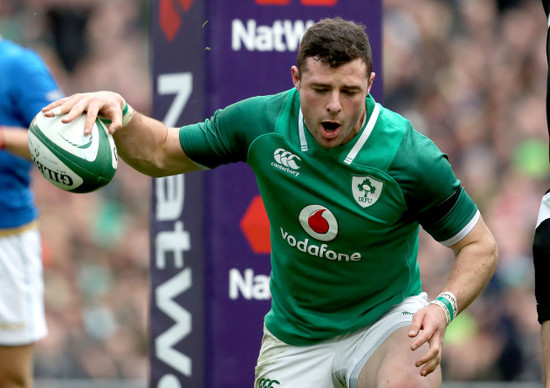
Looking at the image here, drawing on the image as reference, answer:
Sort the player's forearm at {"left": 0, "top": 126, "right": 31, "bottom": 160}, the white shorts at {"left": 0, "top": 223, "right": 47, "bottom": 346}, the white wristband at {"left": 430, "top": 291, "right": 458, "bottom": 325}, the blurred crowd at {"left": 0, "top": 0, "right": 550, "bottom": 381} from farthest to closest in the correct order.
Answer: the blurred crowd at {"left": 0, "top": 0, "right": 550, "bottom": 381}
the white shorts at {"left": 0, "top": 223, "right": 47, "bottom": 346}
the player's forearm at {"left": 0, "top": 126, "right": 31, "bottom": 160}
the white wristband at {"left": 430, "top": 291, "right": 458, "bottom": 325}

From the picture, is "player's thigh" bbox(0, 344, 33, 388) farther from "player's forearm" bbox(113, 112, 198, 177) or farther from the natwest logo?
the natwest logo

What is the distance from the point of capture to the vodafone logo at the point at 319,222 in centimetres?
436

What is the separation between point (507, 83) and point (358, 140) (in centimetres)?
496

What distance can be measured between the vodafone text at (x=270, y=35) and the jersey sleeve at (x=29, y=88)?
3.40 ft

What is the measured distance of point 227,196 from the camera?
5.68 metres

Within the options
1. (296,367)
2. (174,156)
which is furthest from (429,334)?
(174,156)

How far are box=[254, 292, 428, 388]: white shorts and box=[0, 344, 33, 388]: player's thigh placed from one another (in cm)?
172

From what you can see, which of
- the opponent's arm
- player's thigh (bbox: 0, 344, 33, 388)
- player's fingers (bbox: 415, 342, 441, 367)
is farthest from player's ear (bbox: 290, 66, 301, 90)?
player's thigh (bbox: 0, 344, 33, 388)

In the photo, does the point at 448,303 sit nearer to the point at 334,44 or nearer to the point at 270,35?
the point at 334,44

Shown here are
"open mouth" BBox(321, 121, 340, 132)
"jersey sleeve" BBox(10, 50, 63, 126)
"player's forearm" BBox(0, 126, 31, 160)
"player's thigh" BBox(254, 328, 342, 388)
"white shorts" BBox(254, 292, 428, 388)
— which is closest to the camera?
"open mouth" BBox(321, 121, 340, 132)

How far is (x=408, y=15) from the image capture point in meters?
8.91

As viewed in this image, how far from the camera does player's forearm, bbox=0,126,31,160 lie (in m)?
5.53

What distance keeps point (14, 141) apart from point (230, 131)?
1509mm

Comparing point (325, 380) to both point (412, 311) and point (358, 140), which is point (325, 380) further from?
point (358, 140)
